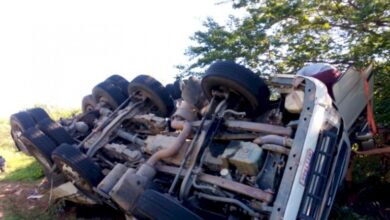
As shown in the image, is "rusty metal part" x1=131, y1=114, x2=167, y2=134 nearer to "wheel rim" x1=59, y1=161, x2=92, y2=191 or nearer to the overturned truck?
the overturned truck

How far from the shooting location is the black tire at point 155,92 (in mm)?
5051

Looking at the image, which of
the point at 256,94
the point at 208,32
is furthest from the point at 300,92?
the point at 208,32

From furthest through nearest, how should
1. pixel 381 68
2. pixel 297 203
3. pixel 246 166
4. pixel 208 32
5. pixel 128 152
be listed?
pixel 208 32 → pixel 381 68 → pixel 128 152 → pixel 246 166 → pixel 297 203

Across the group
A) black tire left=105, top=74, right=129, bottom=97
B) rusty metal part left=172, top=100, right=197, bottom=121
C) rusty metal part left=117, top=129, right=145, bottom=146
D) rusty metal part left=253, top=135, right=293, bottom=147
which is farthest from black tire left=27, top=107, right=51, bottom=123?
rusty metal part left=253, top=135, right=293, bottom=147

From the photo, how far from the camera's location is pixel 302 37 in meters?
7.16

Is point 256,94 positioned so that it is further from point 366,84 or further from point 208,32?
point 208,32

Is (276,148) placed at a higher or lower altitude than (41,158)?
higher

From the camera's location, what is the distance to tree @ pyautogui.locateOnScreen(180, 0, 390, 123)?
5.75 m

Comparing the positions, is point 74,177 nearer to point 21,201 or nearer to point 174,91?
point 21,201

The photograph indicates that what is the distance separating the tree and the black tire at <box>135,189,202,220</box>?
328 centimetres

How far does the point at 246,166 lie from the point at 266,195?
33cm

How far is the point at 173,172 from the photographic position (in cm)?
362

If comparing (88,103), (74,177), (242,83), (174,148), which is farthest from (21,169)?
(242,83)

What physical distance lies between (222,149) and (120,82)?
287cm
